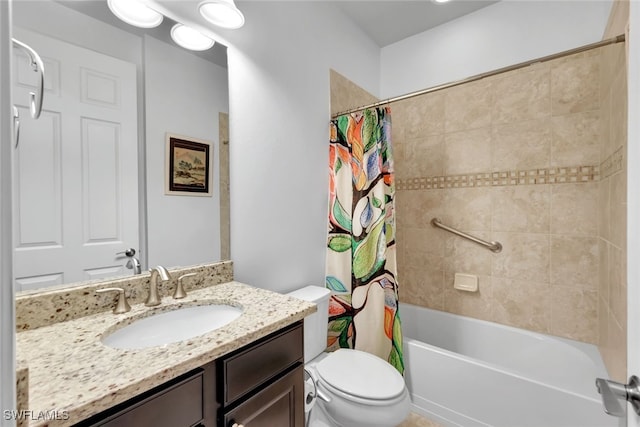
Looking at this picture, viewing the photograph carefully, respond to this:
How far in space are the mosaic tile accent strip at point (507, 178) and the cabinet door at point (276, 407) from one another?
181cm

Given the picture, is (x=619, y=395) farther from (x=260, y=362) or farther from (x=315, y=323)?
(x=315, y=323)

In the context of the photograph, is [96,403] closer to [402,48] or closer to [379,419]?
[379,419]

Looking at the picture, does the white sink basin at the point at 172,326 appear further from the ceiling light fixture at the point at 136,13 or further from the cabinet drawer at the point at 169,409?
the ceiling light fixture at the point at 136,13

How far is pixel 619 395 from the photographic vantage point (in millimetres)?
513

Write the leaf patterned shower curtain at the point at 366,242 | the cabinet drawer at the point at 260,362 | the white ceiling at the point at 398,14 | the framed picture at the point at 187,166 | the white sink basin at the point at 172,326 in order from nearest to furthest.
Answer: the cabinet drawer at the point at 260,362 < the white sink basin at the point at 172,326 < the framed picture at the point at 187,166 < the leaf patterned shower curtain at the point at 366,242 < the white ceiling at the point at 398,14

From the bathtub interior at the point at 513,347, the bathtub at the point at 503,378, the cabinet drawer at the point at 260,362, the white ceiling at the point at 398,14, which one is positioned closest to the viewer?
the cabinet drawer at the point at 260,362

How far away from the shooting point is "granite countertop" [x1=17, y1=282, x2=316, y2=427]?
19.5 inches

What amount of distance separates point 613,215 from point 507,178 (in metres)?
0.69

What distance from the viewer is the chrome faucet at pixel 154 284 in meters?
0.96

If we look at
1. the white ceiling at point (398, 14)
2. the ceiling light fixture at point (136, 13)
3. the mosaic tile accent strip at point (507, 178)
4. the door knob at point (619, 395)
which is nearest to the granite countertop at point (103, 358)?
the door knob at point (619, 395)

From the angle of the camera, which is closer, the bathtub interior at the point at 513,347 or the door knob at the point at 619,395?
the door knob at the point at 619,395
